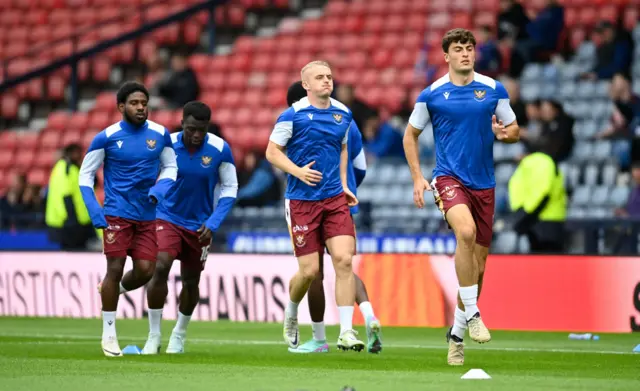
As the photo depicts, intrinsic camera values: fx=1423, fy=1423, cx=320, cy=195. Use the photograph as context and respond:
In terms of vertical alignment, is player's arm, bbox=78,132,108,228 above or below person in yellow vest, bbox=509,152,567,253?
above

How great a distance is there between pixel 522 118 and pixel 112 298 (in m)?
9.98

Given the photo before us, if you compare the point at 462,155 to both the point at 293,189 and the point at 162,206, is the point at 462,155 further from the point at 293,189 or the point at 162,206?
the point at 162,206

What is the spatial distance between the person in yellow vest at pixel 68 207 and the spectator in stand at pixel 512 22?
716 cm

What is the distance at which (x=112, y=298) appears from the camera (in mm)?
12422

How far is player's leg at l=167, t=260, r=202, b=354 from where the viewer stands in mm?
13055

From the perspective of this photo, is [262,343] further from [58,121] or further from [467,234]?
[58,121]

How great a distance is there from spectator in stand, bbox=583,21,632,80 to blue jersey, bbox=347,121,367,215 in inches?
371

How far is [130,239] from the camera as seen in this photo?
41.2 ft

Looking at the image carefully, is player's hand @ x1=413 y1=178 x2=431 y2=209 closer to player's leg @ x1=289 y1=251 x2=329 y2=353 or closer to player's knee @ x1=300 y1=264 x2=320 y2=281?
player's knee @ x1=300 y1=264 x2=320 y2=281

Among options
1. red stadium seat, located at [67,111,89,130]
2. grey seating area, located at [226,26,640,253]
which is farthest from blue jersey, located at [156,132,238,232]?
red stadium seat, located at [67,111,89,130]

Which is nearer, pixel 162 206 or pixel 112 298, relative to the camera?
pixel 112 298

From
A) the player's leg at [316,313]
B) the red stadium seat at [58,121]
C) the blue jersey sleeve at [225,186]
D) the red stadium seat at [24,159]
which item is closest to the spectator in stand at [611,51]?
the blue jersey sleeve at [225,186]

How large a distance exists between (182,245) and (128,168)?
43.0 inches

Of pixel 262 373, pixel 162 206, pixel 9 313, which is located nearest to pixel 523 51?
pixel 9 313
